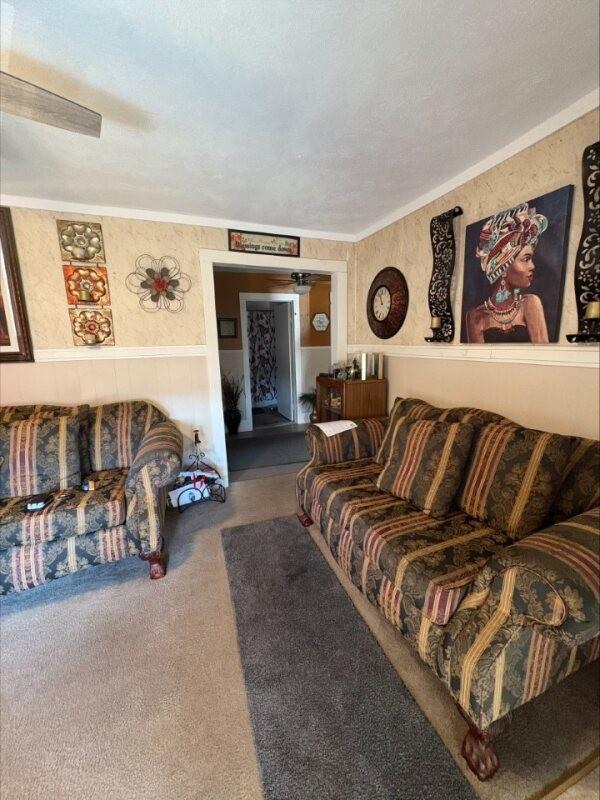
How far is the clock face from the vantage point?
2405 millimetres

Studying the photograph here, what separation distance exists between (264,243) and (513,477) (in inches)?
92.4

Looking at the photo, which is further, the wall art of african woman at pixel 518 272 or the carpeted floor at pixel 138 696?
the wall art of african woman at pixel 518 272

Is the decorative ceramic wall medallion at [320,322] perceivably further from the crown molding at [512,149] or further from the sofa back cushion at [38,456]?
the sofa back cushion at [38,456]

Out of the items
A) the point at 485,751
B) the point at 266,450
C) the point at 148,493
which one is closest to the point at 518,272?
the point at 485,751

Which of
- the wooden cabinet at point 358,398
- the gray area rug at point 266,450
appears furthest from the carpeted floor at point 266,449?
the wooden cabinet at point 358,398

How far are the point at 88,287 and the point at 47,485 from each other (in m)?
1.33

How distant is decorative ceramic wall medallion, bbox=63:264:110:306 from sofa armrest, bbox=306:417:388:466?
5.76ft

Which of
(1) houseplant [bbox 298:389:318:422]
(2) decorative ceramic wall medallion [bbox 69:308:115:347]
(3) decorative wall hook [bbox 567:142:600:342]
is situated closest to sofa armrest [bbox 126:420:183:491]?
(2) decorative ceramic wall medallion [bbox 69:308:115:347]

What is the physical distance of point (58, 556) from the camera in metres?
1.51

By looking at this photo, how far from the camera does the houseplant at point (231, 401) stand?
4.27m

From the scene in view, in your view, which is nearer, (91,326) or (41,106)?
(41,106)

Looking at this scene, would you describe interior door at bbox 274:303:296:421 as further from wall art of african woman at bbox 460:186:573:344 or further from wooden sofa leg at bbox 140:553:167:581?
wooden sofa leg at bbox 140:553:167:581

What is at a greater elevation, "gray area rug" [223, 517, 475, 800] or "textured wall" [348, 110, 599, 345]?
"textured wall" [348, 110, 599, 345]

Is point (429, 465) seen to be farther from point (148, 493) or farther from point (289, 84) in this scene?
point (289, 84)
